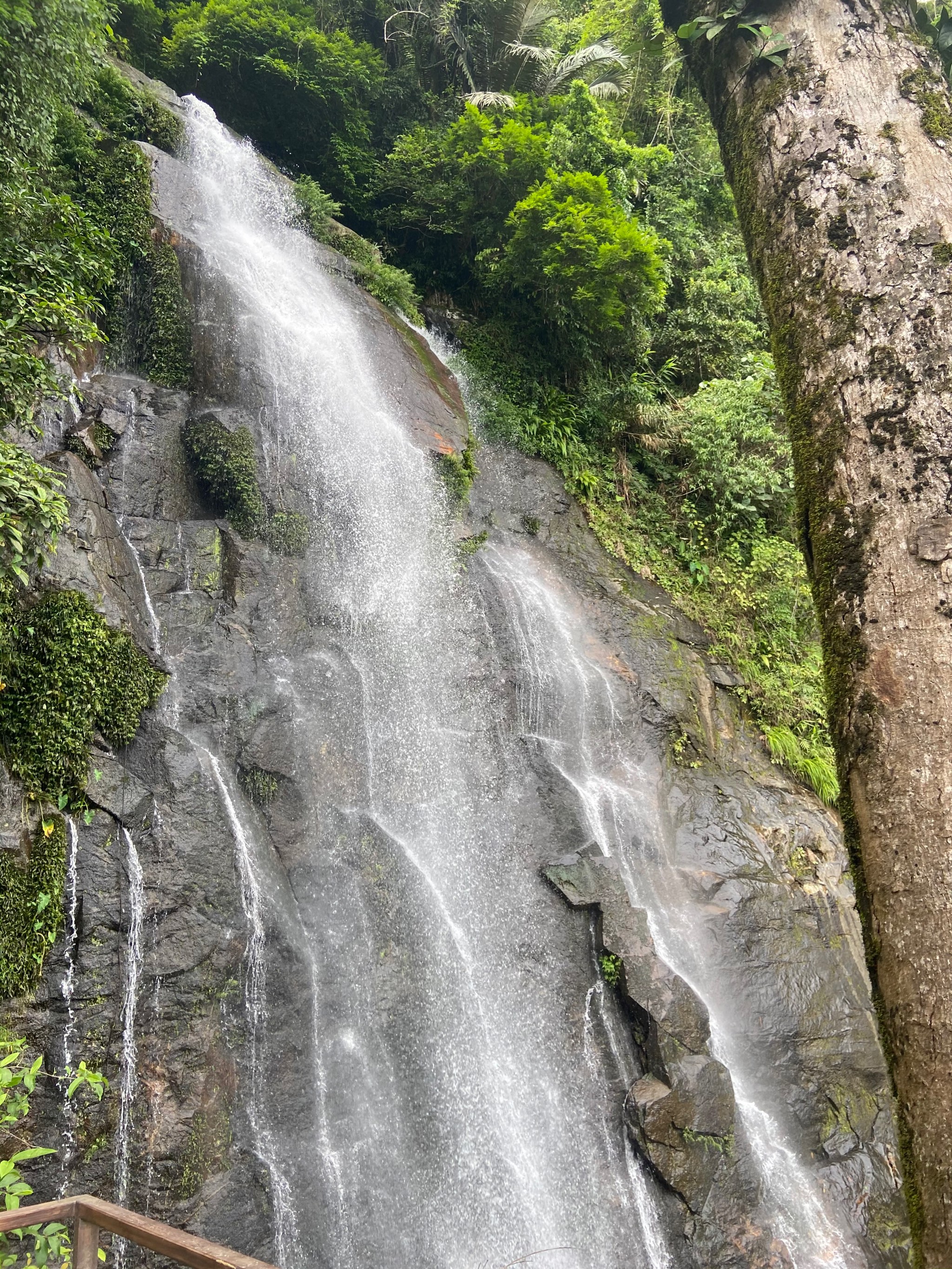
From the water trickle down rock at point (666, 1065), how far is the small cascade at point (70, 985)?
3999 millimetres

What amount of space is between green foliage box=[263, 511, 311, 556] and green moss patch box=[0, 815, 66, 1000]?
4092mm

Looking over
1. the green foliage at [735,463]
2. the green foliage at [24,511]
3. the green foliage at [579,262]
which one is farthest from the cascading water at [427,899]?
the green foliage at [735,463]

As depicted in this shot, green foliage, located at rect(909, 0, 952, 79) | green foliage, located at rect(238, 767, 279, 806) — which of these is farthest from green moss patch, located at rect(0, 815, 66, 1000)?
green foliage, located at rect(909, 0, 952, 79)

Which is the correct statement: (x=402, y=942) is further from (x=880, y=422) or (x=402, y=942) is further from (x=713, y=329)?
(x=713, y=329)

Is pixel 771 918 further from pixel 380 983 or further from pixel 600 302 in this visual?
pixel 600 302

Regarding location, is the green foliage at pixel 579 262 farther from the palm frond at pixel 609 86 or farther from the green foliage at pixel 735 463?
the palm frond at pixel 609 86

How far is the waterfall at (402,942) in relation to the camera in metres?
5.63

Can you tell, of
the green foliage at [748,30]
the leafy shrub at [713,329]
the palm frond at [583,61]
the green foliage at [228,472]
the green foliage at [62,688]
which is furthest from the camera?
the palm frond at [583,61]

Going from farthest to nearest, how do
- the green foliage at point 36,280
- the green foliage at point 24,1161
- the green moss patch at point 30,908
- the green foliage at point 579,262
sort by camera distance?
the green foliage at point 579,262, the green foliage at point 36,280, the green moss patch at point 30,908, the green foliage at point 24,1161

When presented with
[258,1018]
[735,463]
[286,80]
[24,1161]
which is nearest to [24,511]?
[258,1018]

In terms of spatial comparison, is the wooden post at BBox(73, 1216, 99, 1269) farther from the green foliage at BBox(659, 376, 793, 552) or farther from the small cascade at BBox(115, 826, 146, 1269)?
the green foliage at BBox(659, 376, 793, 552)

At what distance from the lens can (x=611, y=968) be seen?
6.88m

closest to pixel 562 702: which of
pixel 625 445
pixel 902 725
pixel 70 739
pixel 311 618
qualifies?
pixel 311 618

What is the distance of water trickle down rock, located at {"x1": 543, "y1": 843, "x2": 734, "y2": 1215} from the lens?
6.11m
